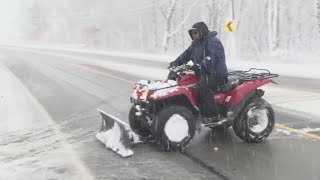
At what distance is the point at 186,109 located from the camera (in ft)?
24.7

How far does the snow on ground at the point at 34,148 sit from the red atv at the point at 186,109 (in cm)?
100

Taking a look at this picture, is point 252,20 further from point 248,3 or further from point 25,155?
point 25,155

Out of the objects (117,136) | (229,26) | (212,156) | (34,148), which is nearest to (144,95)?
(117,136)

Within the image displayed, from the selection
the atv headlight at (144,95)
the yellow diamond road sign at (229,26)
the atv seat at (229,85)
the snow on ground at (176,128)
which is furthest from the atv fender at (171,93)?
the yellow diamond road sign at (229,26)

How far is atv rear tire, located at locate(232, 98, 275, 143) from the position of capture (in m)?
7.89

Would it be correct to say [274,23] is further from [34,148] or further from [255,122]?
[34,148]

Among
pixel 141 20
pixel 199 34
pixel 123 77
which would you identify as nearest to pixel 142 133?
pixel 199 34

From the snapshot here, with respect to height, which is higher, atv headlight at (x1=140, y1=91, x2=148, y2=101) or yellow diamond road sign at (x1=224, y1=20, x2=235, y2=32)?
yellow diamond road sign at (x1=224, y1=20, x2=235, y2=32)

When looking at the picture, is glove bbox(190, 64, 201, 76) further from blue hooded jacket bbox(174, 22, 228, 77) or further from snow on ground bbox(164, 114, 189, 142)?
snow on ground bbox(164, 114, 189, 142)

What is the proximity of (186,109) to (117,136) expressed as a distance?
1218 millimetres

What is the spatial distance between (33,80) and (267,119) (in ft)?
47.5

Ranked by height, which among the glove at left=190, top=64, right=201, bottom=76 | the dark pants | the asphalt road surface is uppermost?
the glove at left=190, top=64, right=201, bottom=76

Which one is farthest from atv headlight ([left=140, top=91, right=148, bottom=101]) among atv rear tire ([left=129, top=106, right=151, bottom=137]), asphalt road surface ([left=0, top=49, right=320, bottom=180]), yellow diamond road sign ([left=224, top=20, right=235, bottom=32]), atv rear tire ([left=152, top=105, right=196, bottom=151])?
yellow diamond road sign ([left=224, top=20, right=235, bottom=32])

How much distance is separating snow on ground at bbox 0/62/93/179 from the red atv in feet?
3.27
